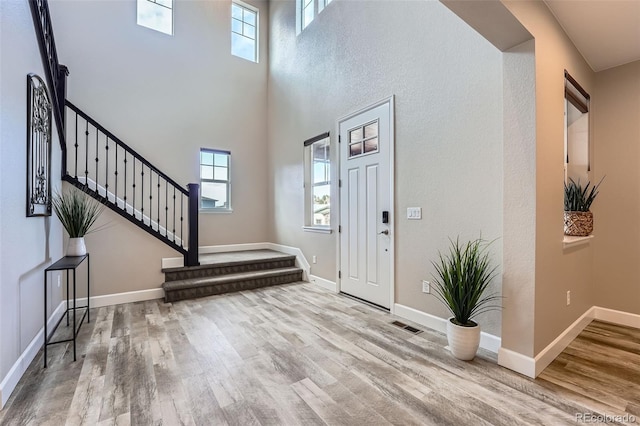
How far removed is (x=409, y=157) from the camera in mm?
3051

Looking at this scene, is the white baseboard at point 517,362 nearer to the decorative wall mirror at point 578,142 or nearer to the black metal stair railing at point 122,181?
the decorative wall mirror at point 578,142

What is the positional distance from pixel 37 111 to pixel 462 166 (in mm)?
3694

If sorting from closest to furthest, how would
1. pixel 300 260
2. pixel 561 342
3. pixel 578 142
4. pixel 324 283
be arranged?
pixel 561 342 < pixel 578 142 < pixel 324 283 < pixel 300 260

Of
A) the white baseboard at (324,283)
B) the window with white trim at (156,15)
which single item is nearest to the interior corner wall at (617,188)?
the white baseboard at (324,283)

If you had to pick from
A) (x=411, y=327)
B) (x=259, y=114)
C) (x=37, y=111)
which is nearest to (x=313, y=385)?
(x=411, y=327)

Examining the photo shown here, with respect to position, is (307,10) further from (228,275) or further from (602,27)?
(228,275)

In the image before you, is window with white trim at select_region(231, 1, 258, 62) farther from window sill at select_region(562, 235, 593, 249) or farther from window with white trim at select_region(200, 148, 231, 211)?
window sill at select_region(562, 235, 593, 249)

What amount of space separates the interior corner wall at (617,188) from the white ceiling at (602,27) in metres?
0.30

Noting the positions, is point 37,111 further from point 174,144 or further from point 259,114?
point 259,114

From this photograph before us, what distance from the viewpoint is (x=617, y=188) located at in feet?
9.81

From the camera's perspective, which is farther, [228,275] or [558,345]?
[228,275]

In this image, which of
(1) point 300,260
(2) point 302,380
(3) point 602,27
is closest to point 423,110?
(3) point 602,27

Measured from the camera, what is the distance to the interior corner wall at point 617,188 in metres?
2.89

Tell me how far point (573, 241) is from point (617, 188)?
3.76 feet
